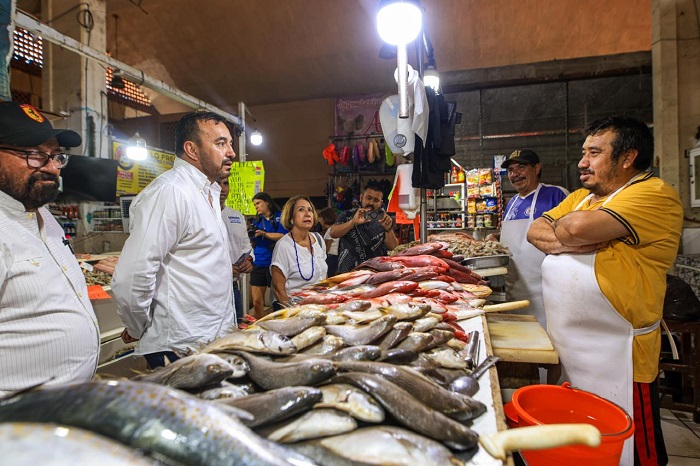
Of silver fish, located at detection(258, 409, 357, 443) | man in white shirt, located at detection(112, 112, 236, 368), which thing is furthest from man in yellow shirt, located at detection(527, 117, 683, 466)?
man in white shirt, located at detection(112, 112, 236, 368)

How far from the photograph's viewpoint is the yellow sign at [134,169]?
6.11m

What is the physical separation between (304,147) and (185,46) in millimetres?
4739

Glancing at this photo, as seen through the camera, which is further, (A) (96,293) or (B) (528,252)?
(B) (528,252)

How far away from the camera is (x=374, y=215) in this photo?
4.93m

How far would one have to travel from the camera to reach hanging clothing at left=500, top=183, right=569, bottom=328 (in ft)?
14.2

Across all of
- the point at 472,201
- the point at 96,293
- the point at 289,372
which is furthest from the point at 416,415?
the point at 472,201

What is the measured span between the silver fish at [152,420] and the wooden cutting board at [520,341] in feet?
5.43

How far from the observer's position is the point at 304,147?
1276 cm

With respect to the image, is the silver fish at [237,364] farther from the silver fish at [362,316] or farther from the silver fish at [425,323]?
the silver fish at [425,323]

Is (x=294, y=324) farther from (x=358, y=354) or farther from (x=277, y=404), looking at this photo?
(x=277, y=404)

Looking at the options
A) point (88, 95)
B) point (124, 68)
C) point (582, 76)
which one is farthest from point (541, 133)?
point (88, 95)

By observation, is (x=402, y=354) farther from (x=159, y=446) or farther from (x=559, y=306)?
(x=559, y=306)

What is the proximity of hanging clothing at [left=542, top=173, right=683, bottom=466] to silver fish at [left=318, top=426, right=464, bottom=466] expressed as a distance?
196 centimetres

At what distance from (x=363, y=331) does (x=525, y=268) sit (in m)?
3.36
